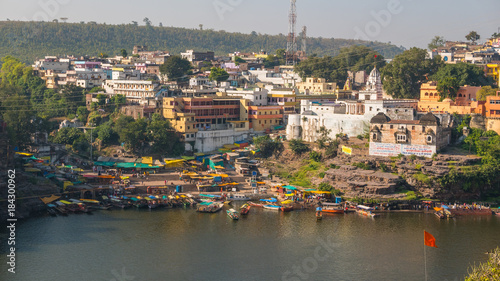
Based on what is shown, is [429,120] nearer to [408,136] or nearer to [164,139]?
[408,136]

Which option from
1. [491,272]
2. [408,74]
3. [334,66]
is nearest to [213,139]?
[408,74]

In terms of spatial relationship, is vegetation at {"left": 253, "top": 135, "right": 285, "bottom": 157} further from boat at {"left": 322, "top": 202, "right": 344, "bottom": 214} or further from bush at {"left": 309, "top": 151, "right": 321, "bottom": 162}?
boat at {"left": 322, "top": 202, "right": 344, "bottom": 214}

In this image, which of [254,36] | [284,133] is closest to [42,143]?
[284,133]

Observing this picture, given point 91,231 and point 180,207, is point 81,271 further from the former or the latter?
point 180,207

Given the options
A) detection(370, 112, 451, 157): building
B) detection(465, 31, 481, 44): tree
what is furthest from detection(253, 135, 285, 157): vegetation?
detection(465, 31, 481, 44): tree

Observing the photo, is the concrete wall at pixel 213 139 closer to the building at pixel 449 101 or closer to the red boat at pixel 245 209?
the red boat at pixel 245 209
